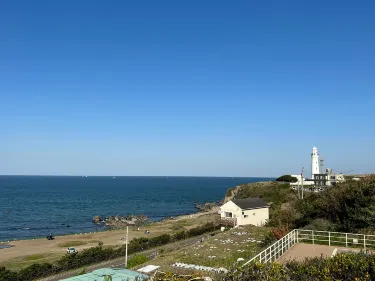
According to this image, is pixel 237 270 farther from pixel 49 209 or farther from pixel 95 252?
pixel 49 209

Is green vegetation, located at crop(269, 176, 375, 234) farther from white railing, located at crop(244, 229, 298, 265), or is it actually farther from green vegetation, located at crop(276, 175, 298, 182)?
green vegetation, located at crop(276, 175, 298, 182)

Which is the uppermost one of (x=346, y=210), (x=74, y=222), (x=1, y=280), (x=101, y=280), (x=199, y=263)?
(x=346, y=210)

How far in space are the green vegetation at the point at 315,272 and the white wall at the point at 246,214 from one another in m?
38.6

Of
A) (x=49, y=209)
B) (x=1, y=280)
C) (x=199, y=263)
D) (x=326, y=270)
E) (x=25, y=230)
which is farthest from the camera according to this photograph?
(x=49, y=209)

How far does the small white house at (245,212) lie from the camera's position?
159 feet

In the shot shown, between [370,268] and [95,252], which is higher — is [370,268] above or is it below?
above

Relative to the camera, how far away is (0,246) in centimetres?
5097

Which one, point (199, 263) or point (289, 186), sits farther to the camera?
point (289, 186)

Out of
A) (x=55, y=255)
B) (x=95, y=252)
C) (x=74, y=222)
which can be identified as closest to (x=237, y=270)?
(x=95, y=252)

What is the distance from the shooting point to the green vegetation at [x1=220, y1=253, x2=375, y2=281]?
31.0ft

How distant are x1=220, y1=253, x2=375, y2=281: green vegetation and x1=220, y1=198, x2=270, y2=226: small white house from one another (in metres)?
38.6

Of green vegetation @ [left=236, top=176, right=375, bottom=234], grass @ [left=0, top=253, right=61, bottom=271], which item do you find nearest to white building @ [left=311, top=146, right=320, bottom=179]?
green vegetation @ [left=236, top=176, right=375, bottom=234]

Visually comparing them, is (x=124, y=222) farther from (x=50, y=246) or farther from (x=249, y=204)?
(x=249, y=204)

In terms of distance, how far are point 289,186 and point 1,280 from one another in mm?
58477
